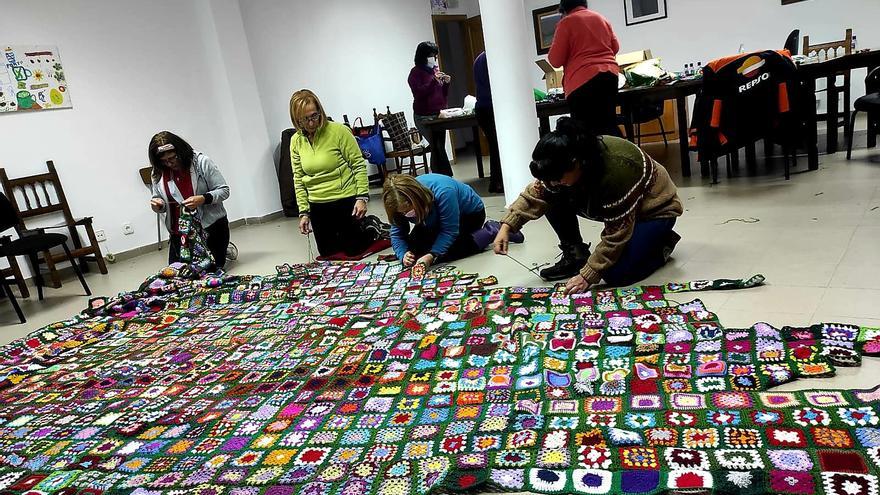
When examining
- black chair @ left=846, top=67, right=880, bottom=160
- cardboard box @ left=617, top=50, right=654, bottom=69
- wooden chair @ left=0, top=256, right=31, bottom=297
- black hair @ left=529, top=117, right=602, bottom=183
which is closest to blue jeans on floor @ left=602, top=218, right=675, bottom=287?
black hair @ left=529, top=117, right=602, bottom=183

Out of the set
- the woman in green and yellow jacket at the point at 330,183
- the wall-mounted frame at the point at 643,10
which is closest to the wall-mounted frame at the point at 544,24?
the wall-mounted frame at the point at 643,10

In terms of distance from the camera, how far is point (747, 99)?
419 centimetres

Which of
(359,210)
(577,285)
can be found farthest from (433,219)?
(577,285)

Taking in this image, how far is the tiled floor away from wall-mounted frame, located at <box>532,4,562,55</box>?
450 cm

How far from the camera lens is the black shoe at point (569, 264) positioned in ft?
9.87

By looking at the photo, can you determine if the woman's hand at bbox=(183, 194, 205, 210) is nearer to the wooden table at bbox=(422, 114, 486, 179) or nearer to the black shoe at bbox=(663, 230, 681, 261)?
the wooden table at bbox=(422, 114, 486, 179)

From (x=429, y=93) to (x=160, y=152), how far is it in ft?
10.5

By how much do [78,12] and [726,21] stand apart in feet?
23.9

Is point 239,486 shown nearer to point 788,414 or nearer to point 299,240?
point 788,414

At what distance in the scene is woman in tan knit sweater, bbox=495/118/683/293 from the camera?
2.46m

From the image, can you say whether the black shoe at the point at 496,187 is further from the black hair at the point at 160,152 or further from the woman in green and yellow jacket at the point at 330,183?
the black hair at the point at 160,152

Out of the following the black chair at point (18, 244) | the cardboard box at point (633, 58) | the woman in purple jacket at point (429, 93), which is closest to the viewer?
the black chair at point (18, 244)

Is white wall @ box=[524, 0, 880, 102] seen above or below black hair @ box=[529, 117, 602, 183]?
above

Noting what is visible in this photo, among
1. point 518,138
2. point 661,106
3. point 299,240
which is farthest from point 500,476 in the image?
point 661,106
